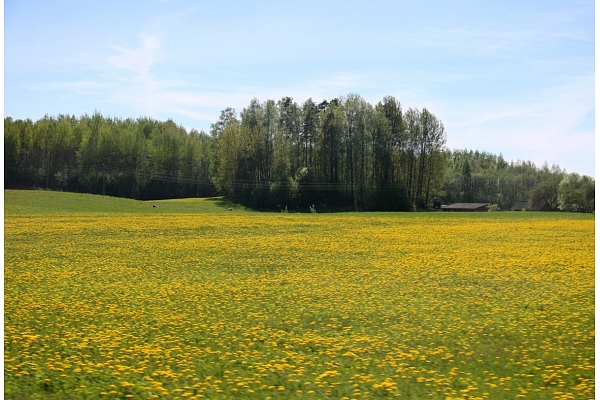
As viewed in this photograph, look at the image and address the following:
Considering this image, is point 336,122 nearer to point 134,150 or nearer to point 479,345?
point 134,150

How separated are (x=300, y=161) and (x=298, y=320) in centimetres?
4190

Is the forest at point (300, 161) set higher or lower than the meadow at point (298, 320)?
higher

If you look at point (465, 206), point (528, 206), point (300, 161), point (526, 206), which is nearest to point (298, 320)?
point (528, 206)

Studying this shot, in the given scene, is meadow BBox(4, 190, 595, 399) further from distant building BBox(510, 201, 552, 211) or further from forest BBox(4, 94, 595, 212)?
forest BBox(4, 94, 595, 212)

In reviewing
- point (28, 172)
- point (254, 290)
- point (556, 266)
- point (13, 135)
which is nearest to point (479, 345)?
point (254, 290)

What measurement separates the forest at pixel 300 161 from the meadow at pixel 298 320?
2863cm

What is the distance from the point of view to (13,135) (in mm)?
36938

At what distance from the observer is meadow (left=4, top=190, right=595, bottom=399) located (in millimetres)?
6051

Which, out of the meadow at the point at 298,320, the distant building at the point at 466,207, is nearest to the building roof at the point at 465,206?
the distant building at the point at 466,207

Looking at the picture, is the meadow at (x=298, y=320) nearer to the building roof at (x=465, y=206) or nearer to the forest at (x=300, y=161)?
the forest at (x=300, y=161)

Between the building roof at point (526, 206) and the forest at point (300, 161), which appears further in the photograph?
the forest at point (300, 161)

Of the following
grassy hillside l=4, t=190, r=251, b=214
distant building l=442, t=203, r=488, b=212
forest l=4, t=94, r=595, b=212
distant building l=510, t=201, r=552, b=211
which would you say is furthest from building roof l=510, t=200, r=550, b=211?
grassy hillside l=4, t=190, r=251, b=214

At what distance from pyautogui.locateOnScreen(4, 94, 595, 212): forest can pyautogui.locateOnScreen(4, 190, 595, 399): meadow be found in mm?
28634

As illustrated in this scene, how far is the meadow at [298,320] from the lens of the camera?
6051 mm
